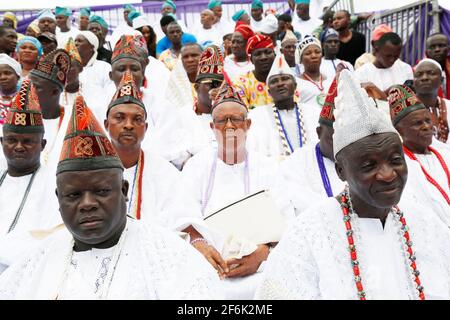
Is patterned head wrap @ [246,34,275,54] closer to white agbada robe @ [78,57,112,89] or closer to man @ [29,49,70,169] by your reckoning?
white agbada robe @ [78,57,112,89]

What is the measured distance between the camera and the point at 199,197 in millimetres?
4867

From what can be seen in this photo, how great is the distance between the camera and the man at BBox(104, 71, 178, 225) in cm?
470

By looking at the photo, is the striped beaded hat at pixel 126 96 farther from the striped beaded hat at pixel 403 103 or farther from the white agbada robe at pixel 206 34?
the white agbada robe at pixel 206 34

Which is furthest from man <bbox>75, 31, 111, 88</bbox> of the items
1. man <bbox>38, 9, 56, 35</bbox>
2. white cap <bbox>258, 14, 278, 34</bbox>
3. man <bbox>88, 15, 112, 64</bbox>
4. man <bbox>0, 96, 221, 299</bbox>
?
man <bbox>0, 96, 221, 299</bbox>

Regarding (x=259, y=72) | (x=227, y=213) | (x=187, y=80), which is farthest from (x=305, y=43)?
(x=227, y=213)

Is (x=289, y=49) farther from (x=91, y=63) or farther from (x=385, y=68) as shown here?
(x=91, y=63)

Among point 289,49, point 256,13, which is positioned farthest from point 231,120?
point 256,13

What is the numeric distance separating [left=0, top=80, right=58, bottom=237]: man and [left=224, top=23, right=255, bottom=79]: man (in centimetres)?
520

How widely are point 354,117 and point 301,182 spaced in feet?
6.50

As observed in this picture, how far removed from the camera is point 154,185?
4.84 meters

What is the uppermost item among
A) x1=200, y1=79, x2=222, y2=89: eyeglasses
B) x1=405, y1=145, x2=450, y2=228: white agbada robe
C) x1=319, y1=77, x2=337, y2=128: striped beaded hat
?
x1=200, y1=79, x2=222, y2=89: eyeglasses

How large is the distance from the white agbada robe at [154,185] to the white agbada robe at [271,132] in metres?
1.72
